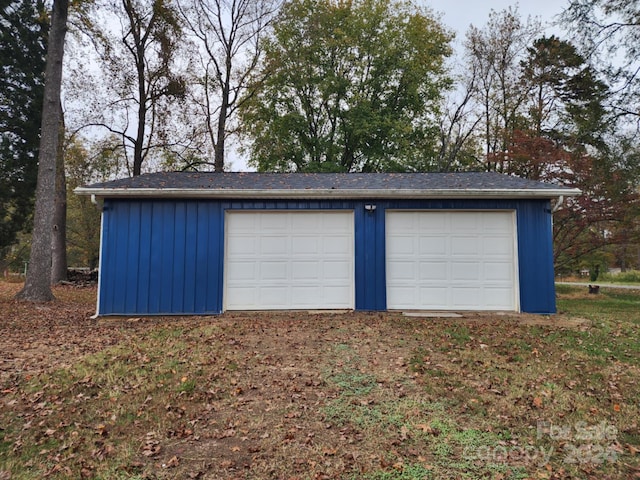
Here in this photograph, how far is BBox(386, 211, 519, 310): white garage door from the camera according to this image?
7.59m

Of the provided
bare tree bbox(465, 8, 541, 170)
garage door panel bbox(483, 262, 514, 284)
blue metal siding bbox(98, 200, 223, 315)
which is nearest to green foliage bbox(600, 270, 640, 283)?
bare tree bbox(465, 8, 541, 170)

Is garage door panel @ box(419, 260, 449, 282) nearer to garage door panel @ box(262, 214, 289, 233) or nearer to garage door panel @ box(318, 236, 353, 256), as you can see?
garage door panel @ box(318, 236, 353, 256)

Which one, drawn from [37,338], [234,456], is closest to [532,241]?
[234,456]

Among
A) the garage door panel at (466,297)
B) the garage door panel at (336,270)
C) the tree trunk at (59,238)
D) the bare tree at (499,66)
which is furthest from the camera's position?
the bare tree at (499,66)

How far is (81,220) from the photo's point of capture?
73.6 feet

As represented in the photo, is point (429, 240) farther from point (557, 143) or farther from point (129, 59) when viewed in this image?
point (129, 59)

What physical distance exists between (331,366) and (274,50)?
1889 centimetres

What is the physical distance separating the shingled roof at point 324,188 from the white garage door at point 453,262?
51 cm

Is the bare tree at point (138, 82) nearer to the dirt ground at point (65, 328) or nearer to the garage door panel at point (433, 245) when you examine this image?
the dirt ground at point (65, 328)

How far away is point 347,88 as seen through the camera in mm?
20094

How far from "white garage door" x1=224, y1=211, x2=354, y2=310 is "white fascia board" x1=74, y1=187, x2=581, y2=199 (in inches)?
16.7

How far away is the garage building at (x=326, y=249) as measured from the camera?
7.43 meters

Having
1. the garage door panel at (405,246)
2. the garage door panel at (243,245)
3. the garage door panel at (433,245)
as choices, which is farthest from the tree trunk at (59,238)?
the garage door panel at (433,245)

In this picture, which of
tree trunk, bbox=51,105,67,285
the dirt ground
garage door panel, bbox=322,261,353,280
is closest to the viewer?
the dirt ground
